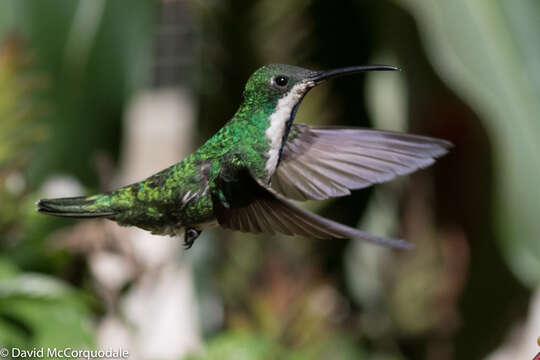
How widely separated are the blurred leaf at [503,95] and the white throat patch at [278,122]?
0.81m

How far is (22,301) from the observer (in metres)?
0.82

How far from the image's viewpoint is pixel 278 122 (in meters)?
0.35

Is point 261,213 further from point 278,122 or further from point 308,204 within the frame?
point 308,204

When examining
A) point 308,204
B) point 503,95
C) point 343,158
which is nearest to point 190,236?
point 343,158

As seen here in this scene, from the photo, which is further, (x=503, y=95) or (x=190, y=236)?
→ (x=503, y=95)

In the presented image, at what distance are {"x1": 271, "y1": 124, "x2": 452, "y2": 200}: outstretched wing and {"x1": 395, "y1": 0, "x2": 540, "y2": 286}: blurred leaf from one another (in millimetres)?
679

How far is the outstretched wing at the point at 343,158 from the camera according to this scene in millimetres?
434

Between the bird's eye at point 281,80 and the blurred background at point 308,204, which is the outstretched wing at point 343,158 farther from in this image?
the blurred background at point 308,204

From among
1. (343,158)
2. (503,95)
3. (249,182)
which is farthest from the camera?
(503,95)

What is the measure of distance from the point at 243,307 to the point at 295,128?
987mm

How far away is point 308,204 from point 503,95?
0.51 meters

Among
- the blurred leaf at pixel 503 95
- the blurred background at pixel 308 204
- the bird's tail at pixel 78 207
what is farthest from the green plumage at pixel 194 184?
the blurred leaf at pixel 503 95

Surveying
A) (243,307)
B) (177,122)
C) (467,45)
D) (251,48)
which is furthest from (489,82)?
(177,122)

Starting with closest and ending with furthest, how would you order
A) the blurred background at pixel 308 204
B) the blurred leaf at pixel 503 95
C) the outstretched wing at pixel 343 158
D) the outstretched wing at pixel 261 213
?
the outstretched wing at pixel 261 213 → the outstretched wing at pixel 343 158 → the blurred background at pixel 308 204 → the blurred leaf at pixel 503 95
